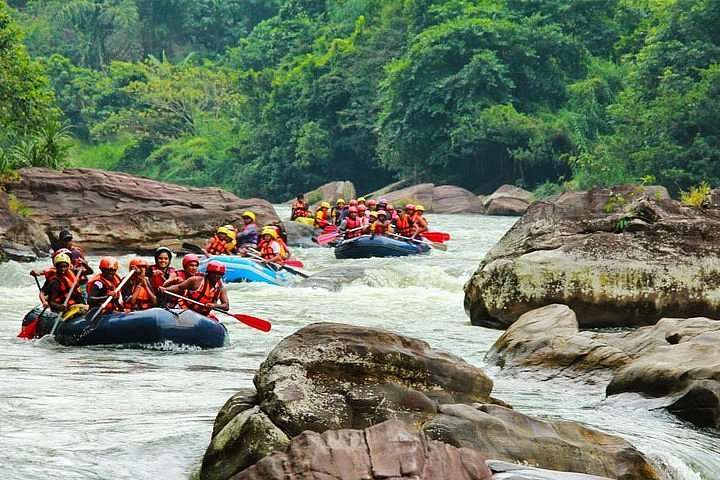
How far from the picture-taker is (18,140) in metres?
28.8

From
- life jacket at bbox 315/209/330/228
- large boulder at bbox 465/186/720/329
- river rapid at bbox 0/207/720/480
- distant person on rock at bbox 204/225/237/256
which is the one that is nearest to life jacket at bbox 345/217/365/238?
life jacket at bbox 315/209/330/228

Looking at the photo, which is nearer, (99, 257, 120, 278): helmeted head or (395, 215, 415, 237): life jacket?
(99, 257, 120, 278): helmeted head

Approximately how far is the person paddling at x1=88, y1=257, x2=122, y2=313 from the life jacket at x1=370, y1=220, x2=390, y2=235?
435 inches

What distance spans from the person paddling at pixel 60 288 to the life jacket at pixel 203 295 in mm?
1005

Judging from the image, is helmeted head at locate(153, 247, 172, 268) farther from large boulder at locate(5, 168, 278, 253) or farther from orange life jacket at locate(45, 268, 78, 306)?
large boulder at locate(5, 168, 278, 253)

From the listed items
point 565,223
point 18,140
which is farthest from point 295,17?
point 565,223

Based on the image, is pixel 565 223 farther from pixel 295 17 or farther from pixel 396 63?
pixel 295 17

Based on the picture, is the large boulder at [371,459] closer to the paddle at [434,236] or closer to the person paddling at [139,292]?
the person paddling at [139,292]

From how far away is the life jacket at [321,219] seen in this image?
1069 inches

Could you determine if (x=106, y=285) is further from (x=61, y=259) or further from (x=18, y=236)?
(x=18, y=236)

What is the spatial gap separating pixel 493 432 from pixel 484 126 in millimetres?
36557

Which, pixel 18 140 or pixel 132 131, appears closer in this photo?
pixel 18 140

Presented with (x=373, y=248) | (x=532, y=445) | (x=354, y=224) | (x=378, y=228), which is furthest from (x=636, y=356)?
(x=354, y=224)

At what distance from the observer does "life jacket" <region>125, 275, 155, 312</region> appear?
11555mm
